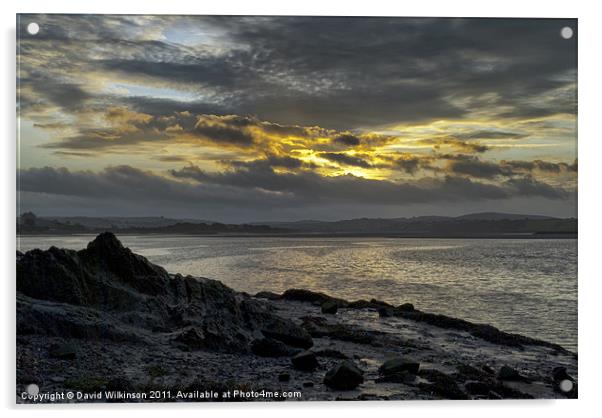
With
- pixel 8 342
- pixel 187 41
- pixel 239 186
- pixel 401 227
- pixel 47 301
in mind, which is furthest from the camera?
pixel 401 227

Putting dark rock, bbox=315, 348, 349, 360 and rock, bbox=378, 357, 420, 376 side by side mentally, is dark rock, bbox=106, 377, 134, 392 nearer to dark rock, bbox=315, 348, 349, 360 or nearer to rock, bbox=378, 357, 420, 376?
dark rock, bbox=315, 348, 349, 360

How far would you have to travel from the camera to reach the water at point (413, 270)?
1261cm

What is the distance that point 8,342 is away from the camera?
34.6ft

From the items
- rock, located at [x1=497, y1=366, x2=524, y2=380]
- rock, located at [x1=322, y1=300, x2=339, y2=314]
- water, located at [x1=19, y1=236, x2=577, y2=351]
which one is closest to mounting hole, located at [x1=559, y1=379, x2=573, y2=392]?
water, located at [x1=19, y1=236, x2=577, y2=351]

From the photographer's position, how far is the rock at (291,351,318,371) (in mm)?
11977

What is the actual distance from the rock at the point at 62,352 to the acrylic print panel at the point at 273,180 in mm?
43

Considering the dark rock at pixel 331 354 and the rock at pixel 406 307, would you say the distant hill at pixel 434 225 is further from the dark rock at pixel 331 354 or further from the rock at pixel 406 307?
the rock at pixel 406 307

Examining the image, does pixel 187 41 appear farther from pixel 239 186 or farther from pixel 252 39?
pixel 239 186

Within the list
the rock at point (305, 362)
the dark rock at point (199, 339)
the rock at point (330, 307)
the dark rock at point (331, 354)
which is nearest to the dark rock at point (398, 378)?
the rock at point (305, 362)

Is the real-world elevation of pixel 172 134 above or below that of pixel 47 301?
above

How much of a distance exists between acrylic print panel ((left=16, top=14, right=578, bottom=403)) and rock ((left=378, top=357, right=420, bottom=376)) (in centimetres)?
8
